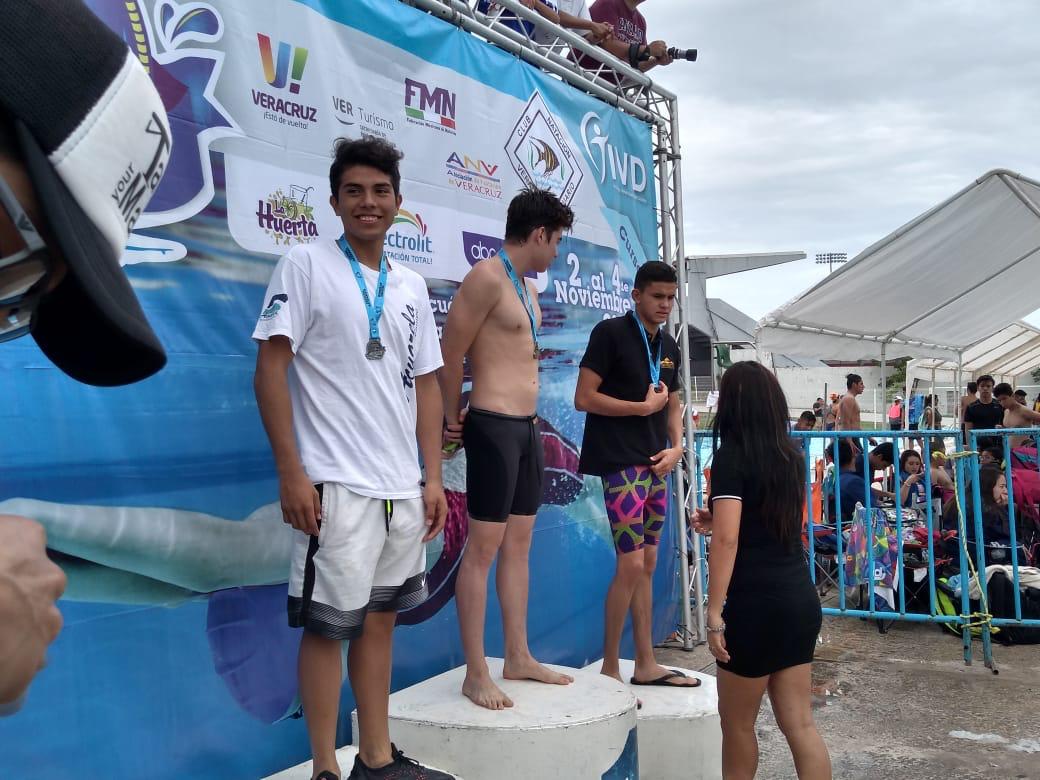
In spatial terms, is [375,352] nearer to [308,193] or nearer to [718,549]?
[308,193]

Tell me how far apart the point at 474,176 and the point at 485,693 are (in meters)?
2.23

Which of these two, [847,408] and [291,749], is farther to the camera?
[847,408]

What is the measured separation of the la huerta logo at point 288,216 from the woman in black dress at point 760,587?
1633 millimetres

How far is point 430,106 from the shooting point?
3854 millimetres

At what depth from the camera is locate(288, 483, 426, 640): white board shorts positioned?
252 centimetres

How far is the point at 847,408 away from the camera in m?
11.1

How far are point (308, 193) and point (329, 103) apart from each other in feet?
1.23

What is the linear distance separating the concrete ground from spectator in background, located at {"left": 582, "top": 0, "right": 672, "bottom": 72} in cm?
351

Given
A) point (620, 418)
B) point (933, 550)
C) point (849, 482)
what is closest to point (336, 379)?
point (620, 418)

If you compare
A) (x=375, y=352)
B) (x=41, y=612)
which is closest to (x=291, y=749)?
(x=375, y=352)

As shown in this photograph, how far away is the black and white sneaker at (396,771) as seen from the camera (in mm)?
2617

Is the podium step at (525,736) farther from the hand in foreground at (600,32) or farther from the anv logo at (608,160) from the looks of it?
the hand in foreground at (600,32)

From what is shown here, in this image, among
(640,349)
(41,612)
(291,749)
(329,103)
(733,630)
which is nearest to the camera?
(41,612)

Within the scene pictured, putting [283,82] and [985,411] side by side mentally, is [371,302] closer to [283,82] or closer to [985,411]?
[283,82]
